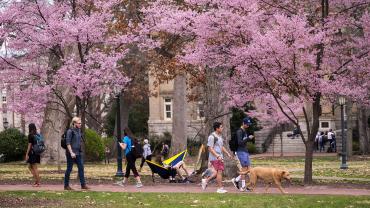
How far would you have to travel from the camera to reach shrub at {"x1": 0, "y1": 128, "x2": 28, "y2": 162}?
4994 cm

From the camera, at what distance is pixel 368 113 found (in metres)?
56.7

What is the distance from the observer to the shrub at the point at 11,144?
49.9 metres

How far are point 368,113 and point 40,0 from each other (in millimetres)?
37866

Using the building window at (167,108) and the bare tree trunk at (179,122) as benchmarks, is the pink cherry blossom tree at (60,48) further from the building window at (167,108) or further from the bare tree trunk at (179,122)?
the building window at (167,108)

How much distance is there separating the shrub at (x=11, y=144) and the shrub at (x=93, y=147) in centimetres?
652

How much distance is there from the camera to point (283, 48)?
65.3 feet

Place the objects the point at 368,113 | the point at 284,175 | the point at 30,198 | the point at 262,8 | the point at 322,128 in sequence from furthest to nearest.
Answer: the point at 322,128 → the point at 368,113 → the point at 262,8 → the point at 284,175 → the point at 30,198

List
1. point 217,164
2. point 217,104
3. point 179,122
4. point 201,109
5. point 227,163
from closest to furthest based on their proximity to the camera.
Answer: point 217,164 < point 227,163 < point 217,104 < point 179,122 < point 201,109

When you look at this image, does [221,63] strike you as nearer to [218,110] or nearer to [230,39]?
[230,39]

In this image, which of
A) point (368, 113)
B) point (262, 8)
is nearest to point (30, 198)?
point (262, 8)

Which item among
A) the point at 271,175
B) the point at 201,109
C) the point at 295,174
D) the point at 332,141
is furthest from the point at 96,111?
the point at 271,175

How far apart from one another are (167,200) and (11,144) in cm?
3680

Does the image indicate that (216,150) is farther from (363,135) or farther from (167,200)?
(363,135)

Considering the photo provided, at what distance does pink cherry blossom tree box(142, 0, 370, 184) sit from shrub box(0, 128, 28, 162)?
29.0m
